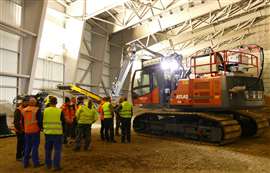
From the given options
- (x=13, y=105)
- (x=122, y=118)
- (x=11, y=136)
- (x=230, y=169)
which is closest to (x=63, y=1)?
(x=13, y=105)

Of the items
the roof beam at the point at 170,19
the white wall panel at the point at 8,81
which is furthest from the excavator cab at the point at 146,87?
the roof beam at the point at 170,19

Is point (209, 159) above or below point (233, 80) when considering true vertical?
below

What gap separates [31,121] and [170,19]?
1813 centimetres

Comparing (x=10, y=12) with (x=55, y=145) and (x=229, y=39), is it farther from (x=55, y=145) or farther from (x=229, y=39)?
(x=229, y=39)

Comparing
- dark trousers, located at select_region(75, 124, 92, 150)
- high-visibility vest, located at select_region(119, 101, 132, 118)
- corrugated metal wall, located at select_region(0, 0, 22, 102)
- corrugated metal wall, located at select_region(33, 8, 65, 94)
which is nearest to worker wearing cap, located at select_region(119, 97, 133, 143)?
high-visibility vest, located at select_region(119, 101, 132, 118)

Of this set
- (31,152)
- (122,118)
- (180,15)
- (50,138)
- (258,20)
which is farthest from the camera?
(258,20)

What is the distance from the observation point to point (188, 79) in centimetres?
1068

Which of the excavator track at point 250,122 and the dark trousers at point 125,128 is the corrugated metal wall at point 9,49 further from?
the excavator track at point 250,122

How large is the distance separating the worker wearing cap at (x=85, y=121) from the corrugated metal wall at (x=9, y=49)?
8554 mm

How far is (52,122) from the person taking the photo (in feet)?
21.2

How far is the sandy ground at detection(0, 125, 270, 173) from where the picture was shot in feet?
22.2

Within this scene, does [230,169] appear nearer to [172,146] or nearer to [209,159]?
[209,159]

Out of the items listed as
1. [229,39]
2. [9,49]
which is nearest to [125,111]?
[9,49]

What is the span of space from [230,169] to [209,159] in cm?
100
